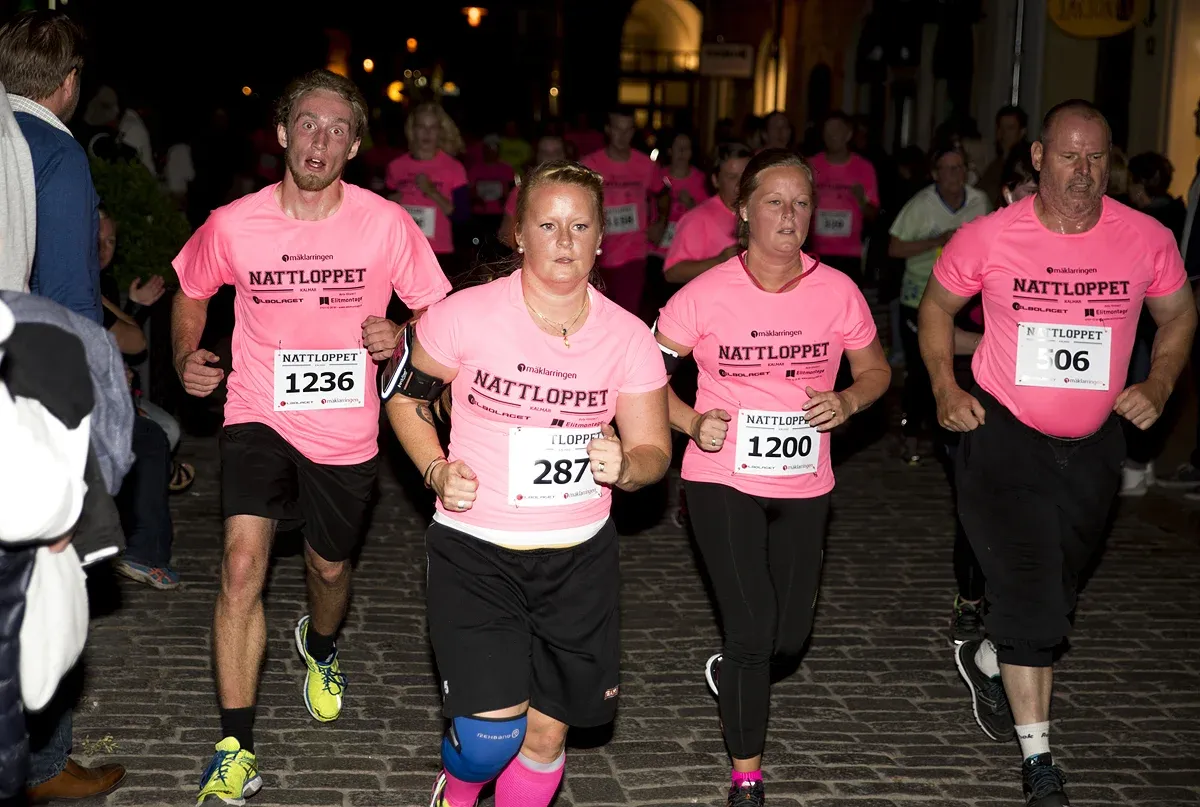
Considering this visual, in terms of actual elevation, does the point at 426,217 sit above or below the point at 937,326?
below

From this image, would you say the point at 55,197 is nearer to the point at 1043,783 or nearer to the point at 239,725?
the point at 239,725

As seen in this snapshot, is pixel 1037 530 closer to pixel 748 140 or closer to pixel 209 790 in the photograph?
pixel 209 790

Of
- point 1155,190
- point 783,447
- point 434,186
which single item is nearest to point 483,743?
point 783,447

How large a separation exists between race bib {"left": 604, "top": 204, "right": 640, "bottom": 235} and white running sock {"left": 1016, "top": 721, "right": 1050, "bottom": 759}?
25.9 ft

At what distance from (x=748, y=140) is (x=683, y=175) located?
3.66m

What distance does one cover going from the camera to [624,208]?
12.8m

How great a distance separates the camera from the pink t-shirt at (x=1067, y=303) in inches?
207

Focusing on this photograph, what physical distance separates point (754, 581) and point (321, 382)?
5.13ft

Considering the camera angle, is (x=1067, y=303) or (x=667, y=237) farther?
(x=667, y=237)

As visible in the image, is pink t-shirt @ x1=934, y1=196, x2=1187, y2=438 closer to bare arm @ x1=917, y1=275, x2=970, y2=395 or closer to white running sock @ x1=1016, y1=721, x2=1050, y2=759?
bare arm @ x1=917, y1=275, x2=970, y2=395

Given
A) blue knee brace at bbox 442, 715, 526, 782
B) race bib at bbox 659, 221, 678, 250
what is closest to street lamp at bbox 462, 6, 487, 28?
race bib at bbox 659, 221, 678, 250

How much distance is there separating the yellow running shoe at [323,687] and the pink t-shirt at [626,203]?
702 cm

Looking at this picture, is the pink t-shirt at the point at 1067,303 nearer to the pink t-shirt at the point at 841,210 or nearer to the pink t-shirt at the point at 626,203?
the pink t-shirt at the point at 841,210

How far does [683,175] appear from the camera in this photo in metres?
→ 14.2
